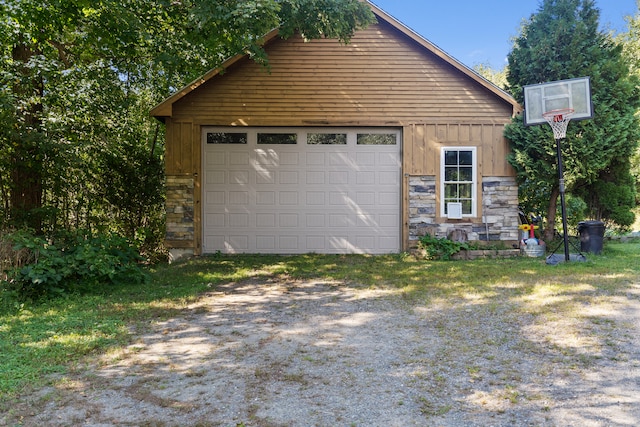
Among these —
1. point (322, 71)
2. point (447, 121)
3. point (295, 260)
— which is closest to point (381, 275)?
point (295, 260)

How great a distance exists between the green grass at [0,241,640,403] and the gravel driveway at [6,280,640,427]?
289 mm

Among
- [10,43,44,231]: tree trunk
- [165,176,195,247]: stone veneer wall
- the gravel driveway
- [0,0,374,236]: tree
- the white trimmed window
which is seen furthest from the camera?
the white trimmed window

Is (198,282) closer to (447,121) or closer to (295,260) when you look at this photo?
(295,260)

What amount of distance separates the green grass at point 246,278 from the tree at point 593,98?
68.2 inches

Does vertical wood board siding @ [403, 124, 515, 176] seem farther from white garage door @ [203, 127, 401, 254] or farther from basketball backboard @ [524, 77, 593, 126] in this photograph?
basketball backboard @ [524, 77, 593, 126]

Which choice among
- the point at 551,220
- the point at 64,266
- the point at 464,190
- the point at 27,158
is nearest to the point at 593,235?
the point at 551,220

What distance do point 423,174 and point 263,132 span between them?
3438 millimetres

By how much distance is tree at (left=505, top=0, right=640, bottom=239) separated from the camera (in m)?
8.79

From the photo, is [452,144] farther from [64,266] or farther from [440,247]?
[64,266]

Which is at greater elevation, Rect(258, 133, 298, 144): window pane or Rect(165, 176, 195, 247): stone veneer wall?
Rect(258, 133, 298, 144): window pane

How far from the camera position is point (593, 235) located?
909 centimetres

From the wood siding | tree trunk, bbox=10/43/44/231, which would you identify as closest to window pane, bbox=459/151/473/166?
the wood siding

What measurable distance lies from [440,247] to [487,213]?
1268 millimetres

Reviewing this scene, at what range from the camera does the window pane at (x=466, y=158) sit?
970cm
